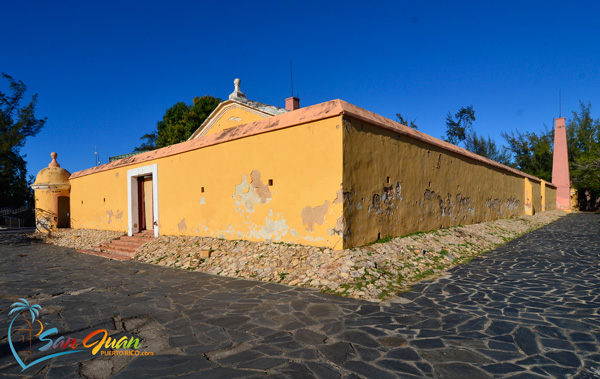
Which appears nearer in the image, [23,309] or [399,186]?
[23,309]

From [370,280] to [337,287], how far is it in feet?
1.78

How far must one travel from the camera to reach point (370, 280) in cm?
499

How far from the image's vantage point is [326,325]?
349 cm

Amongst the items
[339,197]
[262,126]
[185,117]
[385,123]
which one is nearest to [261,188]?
[262,126]

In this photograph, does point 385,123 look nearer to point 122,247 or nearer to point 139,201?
point 122,247

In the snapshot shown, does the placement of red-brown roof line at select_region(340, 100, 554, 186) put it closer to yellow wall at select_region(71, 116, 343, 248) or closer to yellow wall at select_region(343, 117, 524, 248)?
yellow wall at select_region(343, 117, 524, 248)

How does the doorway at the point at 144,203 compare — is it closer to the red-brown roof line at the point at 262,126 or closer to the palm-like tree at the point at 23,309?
the red-brown roof line at the point at 262,126

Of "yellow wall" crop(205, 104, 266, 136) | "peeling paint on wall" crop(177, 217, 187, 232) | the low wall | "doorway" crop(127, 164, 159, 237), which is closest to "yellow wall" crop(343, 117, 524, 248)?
the low wall

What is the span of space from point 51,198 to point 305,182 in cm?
1366

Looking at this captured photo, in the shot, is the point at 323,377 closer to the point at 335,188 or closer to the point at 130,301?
the point at 130,301

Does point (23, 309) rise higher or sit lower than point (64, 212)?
lower

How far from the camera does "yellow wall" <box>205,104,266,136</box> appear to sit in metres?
A: 12.4

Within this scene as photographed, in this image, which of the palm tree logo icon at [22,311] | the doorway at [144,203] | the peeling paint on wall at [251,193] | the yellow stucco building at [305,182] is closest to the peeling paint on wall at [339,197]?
the yellow stucco building at [305,182]

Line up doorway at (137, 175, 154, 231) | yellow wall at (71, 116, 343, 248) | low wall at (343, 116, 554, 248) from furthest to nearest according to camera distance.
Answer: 1. doorway at (137, 175, 154, 231)
2. low wall at (343, 116, 554, 248)
3. yellow wall at (71, 116, 343, 248)
